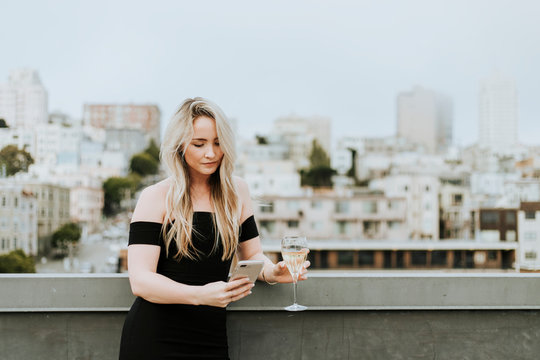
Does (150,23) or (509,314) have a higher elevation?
(150,23)

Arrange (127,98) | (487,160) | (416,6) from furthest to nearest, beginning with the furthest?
1. (127,98)
2. (487,160)
3. (416,6)

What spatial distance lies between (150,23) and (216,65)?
2361 centimetres

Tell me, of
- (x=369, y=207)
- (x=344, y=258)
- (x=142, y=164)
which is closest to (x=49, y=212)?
(x=344, y=258)

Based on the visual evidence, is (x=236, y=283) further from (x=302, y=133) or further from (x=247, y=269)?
(x=302, y=133)

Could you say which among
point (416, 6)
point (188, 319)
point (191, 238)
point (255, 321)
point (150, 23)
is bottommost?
point (255, 321)

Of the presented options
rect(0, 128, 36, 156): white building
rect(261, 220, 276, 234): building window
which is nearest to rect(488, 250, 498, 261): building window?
rect(261, 220, 276, 234): building window

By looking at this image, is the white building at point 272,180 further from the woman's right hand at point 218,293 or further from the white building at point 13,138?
the woman's right hand at point 218,293

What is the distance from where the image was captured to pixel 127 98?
102m

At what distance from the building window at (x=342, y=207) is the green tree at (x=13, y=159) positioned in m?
27.2

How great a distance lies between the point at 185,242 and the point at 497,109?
100368 millimetres

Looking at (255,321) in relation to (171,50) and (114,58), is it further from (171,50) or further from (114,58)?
(114,58)

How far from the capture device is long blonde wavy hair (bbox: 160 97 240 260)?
1.49 m

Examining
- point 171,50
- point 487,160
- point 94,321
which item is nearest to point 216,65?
point 171,50

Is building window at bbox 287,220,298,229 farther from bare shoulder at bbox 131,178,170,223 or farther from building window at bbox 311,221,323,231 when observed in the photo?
bare shoulder at bbox 131,178,170,223
